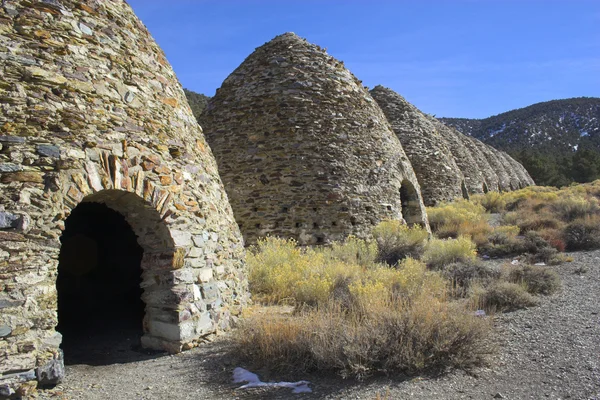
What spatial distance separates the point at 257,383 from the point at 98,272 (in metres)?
4.03

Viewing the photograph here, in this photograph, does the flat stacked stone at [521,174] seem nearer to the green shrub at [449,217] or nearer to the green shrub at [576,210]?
the green shrub at [576,210]

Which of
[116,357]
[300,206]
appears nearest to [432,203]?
[300,206]

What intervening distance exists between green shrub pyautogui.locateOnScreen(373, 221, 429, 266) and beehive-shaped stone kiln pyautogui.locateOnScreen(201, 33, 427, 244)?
0.88ft

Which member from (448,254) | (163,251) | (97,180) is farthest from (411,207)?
(97,180)

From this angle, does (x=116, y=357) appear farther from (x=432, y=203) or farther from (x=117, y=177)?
(x=432, y=203)

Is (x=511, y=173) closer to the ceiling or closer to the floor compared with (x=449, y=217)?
closer to the ceiling

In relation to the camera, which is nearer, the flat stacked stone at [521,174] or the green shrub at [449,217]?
the green shrub at [449,217]

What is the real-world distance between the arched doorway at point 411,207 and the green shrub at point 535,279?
464cm

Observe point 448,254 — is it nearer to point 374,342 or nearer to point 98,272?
point 374,342

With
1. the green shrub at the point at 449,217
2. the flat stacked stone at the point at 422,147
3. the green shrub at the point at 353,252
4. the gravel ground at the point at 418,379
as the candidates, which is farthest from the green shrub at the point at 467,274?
the flat stacked stone at the point at 422,147

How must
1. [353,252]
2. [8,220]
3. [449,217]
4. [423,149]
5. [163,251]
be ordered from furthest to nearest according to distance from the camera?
[423,149], [449,217], [353,252], [163,251], [8,220]

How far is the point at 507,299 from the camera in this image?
599 centimetres

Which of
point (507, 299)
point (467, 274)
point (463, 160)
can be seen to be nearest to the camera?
point (507, 299)

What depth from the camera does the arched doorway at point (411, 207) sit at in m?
12.0
